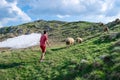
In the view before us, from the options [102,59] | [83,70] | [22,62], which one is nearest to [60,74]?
[83,70]

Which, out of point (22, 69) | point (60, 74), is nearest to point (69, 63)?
point (60, 74)

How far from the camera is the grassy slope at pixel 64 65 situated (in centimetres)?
2664

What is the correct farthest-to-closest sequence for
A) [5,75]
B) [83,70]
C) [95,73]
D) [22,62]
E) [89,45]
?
[89,45], [22,62], [5,75], [83,70], [95,73]

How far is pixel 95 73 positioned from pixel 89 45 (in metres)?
11.9

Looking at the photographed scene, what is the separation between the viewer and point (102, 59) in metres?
28.7

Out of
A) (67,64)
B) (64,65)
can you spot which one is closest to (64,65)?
(64,65)

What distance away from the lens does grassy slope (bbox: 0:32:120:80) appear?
87.4 feet

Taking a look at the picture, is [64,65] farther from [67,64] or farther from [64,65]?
[67,64]

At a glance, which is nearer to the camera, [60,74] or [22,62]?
[60,74]

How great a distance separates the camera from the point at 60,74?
94.9 feet

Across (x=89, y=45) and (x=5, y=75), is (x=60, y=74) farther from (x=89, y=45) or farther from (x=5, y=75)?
(x=89, y=45)

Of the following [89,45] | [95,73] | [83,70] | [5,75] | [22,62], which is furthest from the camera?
[89,45]

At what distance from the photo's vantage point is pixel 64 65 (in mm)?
30922

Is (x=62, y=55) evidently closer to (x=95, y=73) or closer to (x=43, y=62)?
(x=43, y=62)
